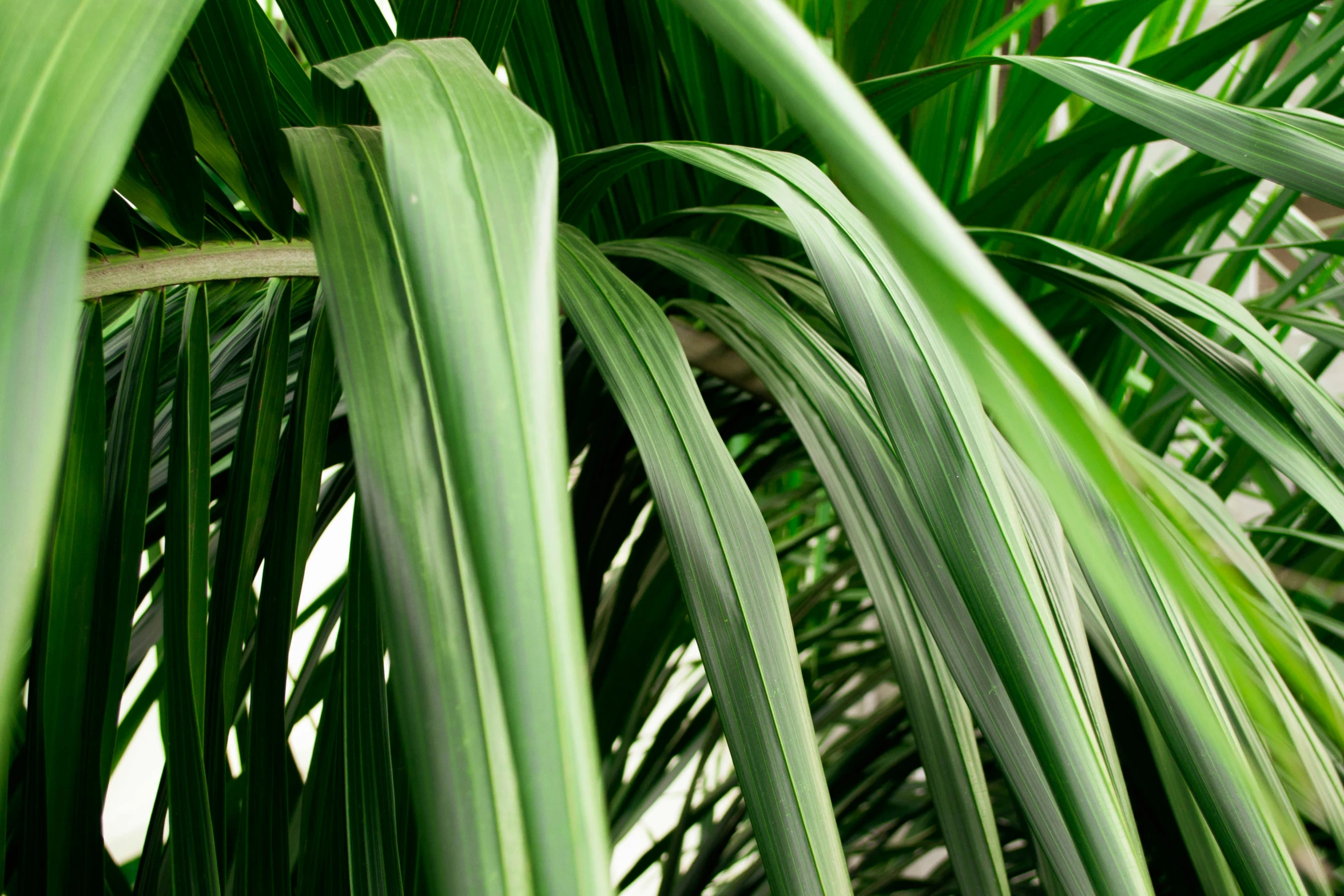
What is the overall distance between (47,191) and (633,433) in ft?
0.34

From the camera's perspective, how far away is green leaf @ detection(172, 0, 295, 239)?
173mm

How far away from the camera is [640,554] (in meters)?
0.44

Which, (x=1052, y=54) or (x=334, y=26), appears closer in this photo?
(x=334, y=26)

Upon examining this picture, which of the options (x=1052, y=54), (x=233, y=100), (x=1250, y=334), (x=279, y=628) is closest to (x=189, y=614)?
(x=279, y=628)

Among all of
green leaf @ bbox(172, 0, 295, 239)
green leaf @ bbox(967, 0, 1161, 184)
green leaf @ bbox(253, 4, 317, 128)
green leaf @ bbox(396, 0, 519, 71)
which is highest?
green leaf @ bbox(967, 0, 1161, 184)

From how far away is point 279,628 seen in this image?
0.21 meters

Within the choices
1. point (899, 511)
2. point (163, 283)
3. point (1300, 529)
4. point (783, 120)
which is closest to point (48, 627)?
point (163, 283)

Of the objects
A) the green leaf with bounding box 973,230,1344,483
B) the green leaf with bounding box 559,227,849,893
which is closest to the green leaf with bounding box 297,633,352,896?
the green leaf with bounding box 559,227,849,893

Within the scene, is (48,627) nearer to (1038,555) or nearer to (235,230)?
(235,230)

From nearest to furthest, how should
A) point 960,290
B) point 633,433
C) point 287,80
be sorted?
point 960,290, point 633,433, point 287,80

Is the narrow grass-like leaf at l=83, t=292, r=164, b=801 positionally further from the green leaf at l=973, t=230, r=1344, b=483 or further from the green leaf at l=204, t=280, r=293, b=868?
the green leaf at l=973, t=230, r=1344, b=483

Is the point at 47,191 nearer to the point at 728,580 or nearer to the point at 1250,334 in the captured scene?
the point at 728,580

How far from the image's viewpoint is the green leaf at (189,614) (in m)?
0.19

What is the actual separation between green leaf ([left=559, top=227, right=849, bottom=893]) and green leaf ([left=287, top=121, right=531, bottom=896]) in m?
0.07
